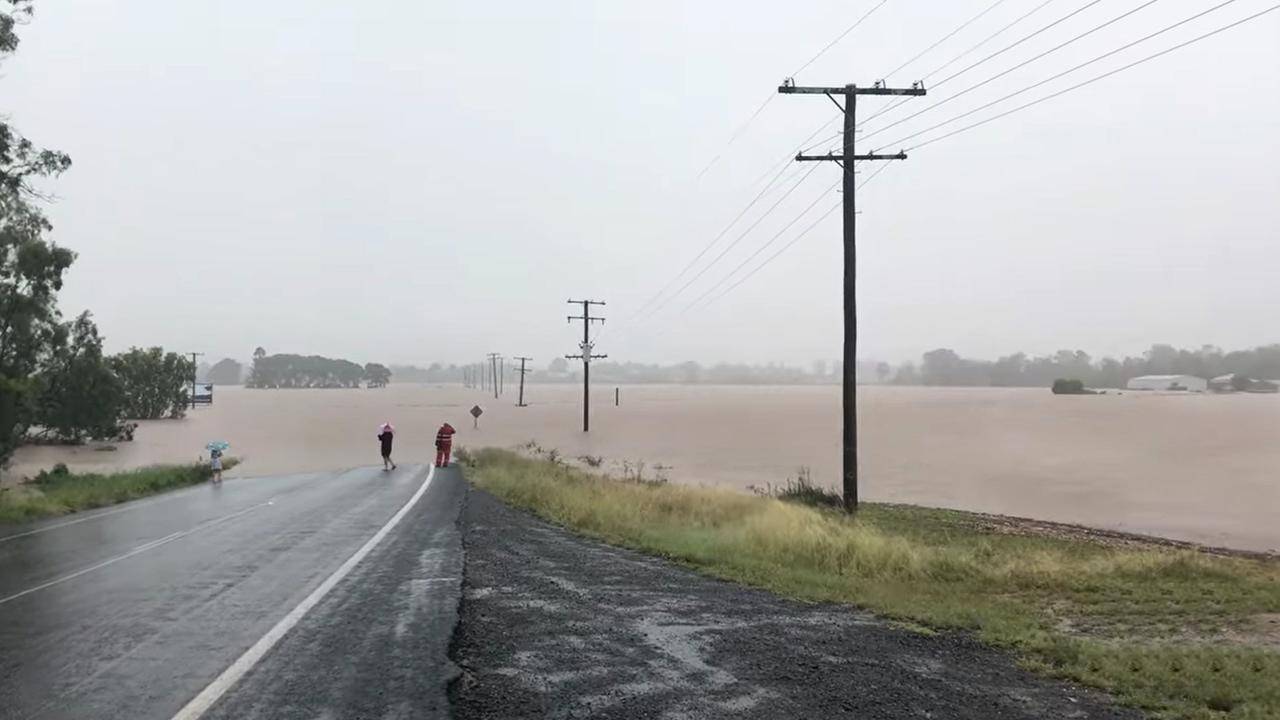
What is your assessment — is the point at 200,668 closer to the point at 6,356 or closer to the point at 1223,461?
the point at 6,356

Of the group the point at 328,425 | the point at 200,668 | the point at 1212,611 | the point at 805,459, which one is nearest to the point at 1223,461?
the point at 805,459

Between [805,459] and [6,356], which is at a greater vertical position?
[6,356]

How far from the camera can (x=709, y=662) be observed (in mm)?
6133

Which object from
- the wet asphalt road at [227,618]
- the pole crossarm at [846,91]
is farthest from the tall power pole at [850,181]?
the wet asphalt road at [227,618]

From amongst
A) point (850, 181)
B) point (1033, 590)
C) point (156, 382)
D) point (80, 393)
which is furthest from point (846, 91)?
point (156, 382)

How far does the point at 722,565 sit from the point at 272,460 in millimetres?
48819

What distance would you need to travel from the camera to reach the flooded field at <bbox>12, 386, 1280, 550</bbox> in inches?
1416

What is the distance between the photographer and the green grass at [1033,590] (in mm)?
6062

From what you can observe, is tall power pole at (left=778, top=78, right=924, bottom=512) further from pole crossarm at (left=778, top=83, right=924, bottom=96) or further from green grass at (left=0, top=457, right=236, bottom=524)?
green grass at (left=0, top=457, right=236, bottom=524)

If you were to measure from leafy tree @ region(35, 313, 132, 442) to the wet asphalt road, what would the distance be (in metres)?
31.2

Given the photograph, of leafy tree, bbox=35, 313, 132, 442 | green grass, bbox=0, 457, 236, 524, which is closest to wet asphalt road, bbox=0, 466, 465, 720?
green grass, bbox=0, 457, 236, 524

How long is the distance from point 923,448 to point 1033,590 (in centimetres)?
5521

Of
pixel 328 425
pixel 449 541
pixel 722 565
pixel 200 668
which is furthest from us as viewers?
pixel 328 425

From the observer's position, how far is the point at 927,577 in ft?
37.1
